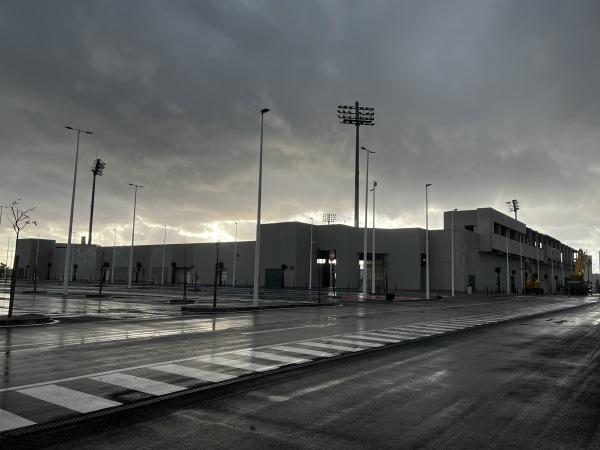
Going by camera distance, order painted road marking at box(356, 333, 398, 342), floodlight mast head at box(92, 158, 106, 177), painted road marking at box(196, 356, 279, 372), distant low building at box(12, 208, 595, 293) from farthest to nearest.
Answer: floodlight mast head at box(92, 158, 106, 177) < distant low building at box(12, 208, 595, 293) < painted road marking at box(356, 333, 398, 342) < painted road marking at box(196, 356, 279, 372)

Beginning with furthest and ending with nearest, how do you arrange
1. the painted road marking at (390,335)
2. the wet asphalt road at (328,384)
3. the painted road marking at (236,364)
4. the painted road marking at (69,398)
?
the painted road marking at (390,335)
the painted road marking at (236,364)
the painted road marking at (69,398)
the wet asphalt road at (328,384)

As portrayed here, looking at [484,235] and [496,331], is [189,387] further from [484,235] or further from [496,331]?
[484,235]

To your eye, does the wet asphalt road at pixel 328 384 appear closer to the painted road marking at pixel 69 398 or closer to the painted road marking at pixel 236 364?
the painted road marking at pixel 69 398

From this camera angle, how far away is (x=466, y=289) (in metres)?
71.8

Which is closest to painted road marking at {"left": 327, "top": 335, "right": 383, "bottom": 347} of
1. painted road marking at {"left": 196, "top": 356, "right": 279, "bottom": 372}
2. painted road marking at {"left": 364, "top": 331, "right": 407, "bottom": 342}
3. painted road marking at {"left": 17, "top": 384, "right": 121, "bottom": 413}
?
painted road marking at {"left": 364, "top": 331, "right": 407, "bottom": 342}

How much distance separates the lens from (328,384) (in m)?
7.94

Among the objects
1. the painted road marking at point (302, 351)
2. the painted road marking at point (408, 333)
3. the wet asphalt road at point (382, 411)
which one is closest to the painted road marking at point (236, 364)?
the wet asphalt road at point (382, 411)

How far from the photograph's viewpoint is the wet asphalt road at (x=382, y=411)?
5180 millimetres

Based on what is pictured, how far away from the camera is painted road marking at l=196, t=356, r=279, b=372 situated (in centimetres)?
905

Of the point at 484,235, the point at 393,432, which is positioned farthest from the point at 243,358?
the point at 484,235

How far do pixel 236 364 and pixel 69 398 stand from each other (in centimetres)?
343

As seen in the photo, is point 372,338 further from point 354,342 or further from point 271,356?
point 271,356

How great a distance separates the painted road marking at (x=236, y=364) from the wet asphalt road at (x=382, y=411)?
0.61 meters

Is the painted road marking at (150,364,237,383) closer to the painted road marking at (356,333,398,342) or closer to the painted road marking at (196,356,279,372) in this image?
the painted road marking at (196,356,279,372)
